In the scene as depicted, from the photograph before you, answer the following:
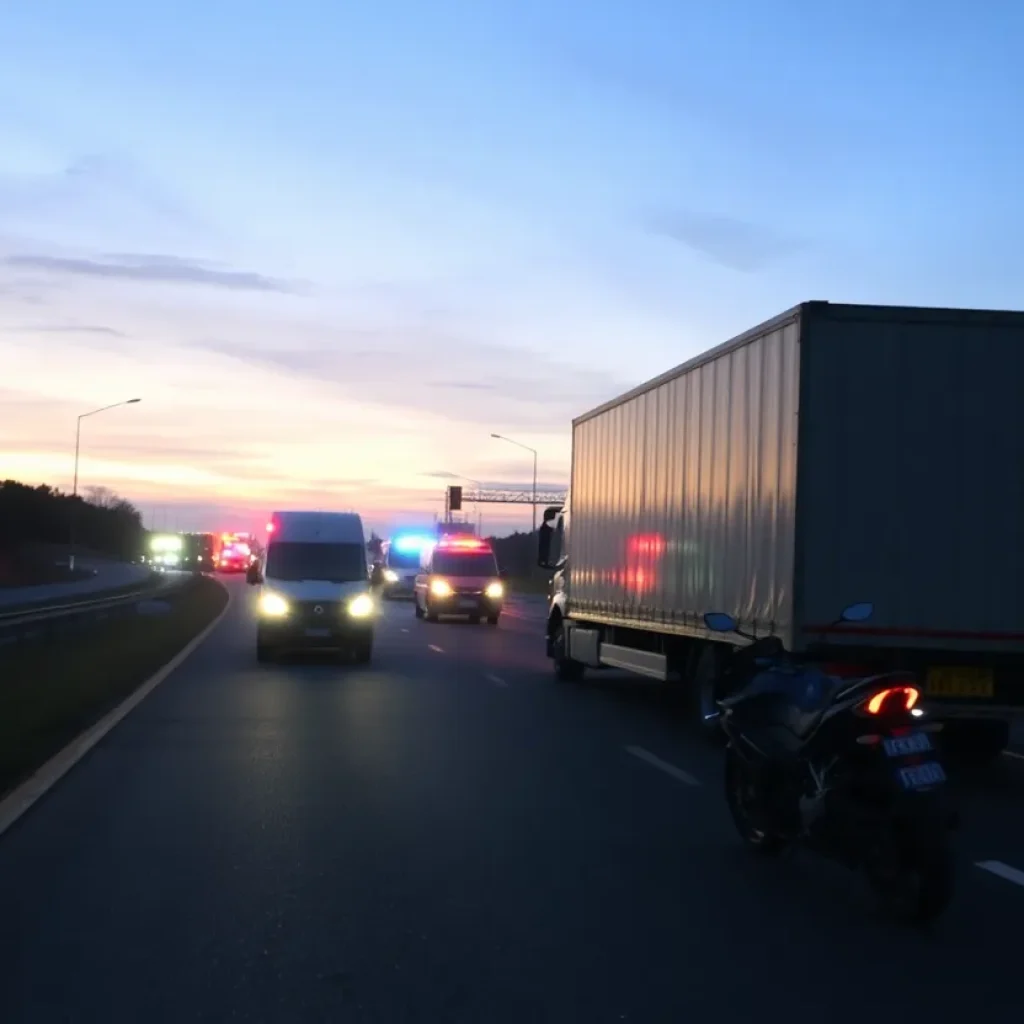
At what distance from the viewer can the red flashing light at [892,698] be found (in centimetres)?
772

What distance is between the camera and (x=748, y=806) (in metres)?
9.33

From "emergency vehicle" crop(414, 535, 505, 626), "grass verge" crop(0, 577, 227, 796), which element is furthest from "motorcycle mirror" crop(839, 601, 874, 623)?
"emergency vehicle" crop(414, 535, 505, 626)

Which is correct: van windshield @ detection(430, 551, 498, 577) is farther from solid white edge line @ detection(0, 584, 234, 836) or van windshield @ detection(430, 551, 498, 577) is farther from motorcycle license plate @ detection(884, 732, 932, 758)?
motorcycle license plate @ detection(884, 732, 932, 758)

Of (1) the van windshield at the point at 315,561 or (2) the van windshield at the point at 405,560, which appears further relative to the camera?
(2) the van windshield at the point at 405,560

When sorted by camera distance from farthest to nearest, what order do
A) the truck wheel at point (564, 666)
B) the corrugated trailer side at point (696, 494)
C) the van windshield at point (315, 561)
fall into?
1. the van windshield at point (315, 561)
2. the truck wheel at point (564, 666)
3. the corrugated trailer side at point (696, 494)

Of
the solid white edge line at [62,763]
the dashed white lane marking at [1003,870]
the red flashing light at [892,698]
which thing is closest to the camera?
the red flashing light at [892,698]

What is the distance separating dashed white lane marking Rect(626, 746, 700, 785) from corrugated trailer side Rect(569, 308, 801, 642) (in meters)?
1.39

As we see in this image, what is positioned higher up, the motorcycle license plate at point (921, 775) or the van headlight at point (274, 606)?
the van headlight at point (274, 606)

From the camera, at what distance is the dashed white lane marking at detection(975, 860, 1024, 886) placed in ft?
28.9

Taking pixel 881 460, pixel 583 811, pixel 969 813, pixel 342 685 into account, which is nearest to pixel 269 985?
pixel 583 811

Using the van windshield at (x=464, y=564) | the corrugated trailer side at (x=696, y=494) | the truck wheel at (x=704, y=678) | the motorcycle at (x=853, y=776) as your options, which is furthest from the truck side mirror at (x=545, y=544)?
the van windshield at (x=464, y=564)

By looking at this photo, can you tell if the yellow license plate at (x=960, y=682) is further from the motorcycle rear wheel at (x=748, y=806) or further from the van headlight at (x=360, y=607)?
the van headlight at (x=360, y=607)

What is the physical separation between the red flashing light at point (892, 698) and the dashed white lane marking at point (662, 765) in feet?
15.5

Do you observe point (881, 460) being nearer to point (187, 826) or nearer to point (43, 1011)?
point (187, 826)
